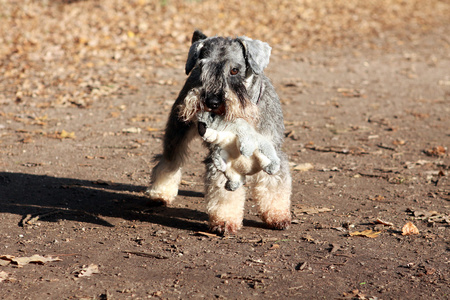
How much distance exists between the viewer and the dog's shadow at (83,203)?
6117 mm

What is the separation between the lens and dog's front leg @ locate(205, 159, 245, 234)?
5473 mm

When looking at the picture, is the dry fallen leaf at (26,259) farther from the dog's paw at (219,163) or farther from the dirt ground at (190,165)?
the dog's paw at (219,163)

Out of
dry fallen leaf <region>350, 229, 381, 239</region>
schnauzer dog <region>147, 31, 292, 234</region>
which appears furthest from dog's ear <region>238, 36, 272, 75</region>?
dry fallen leaf <region>350, 229, 381, 239</region>

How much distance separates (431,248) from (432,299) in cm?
110

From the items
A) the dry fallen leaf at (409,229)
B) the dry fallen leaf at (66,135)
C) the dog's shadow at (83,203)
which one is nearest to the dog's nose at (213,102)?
the dog's shadow at (83,203)

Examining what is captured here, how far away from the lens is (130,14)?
54.4 feet

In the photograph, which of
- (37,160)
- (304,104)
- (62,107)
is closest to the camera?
(37,160)

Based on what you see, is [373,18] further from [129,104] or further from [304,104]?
[129,104]

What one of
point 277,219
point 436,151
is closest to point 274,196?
point 277,219

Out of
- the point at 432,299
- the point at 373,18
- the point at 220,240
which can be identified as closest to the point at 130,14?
the point at 373,18

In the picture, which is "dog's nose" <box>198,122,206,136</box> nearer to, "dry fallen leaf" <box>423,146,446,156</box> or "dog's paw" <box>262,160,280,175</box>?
"dog's paw" <box>262,160,280,175</box>

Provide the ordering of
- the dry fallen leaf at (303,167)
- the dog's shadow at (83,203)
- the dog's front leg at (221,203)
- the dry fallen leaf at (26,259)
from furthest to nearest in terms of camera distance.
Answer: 1. the dry fallen leaf at (303,167)
2. the dog's shadow at (83,203)
3. the dog's front leg at (221,203)
4. the dry fallen leaf at (26,259)

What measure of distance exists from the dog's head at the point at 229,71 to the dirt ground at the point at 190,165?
55.7 inches

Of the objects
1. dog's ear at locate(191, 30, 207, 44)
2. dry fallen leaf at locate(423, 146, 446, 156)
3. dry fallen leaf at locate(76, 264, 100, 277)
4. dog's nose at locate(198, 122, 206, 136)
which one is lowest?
dry fallen leaf at locate(76, 264, 100, 277)
